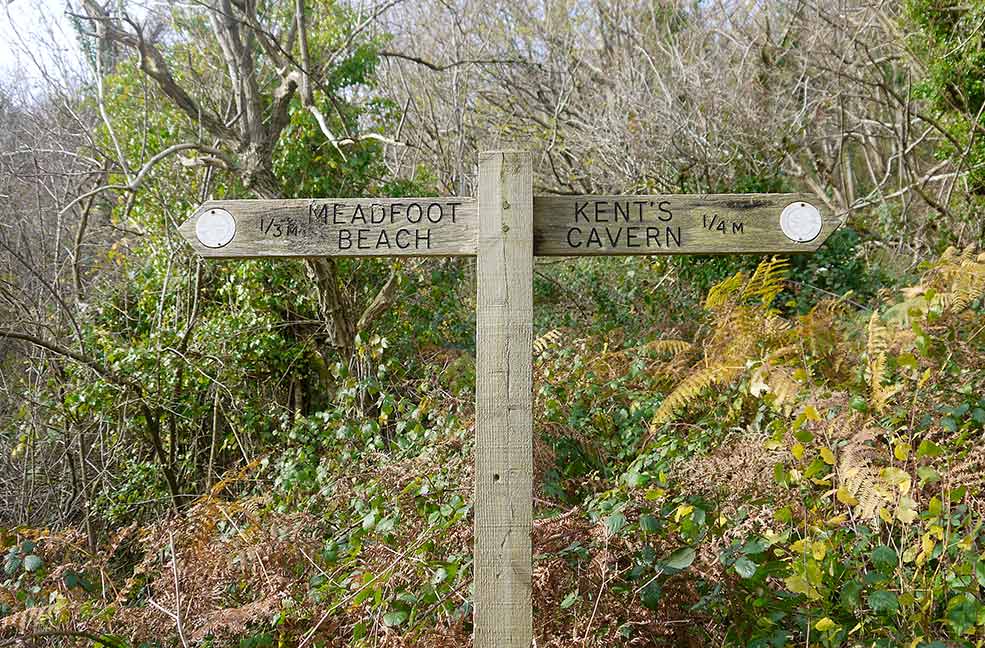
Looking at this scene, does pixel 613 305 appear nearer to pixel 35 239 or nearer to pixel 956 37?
pixel 956 37

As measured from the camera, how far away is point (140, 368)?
5.89 m

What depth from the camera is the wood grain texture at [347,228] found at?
9.57 feet

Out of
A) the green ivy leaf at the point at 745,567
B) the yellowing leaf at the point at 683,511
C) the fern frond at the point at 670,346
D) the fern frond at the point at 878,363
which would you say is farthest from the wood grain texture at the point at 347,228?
the fern frond at the point at 670,346

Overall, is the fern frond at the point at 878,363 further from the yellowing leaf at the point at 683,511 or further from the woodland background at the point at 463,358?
the yellowing leaf at the point at 683,511

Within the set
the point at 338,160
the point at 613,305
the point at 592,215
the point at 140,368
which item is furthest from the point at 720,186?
the point at 592,215

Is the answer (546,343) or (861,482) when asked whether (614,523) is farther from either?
(546,343)

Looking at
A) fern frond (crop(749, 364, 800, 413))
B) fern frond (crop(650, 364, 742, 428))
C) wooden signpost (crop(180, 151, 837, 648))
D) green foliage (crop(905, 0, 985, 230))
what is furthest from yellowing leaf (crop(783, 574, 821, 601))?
green foliage (crop(905, 0, 985, 230))

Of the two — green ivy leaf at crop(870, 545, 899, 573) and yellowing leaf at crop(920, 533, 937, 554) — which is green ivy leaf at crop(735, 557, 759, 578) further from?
yellowing leaf at crop(920, 533, 937, 554)

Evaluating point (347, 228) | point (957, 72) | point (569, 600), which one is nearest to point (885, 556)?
point (569, 600)

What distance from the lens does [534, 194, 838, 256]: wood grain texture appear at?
115 inches

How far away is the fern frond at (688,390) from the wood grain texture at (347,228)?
86.9 inches

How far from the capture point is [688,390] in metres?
4.86

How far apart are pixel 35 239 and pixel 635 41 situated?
8069 mm

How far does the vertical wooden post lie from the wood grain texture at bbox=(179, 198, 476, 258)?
121 mm
